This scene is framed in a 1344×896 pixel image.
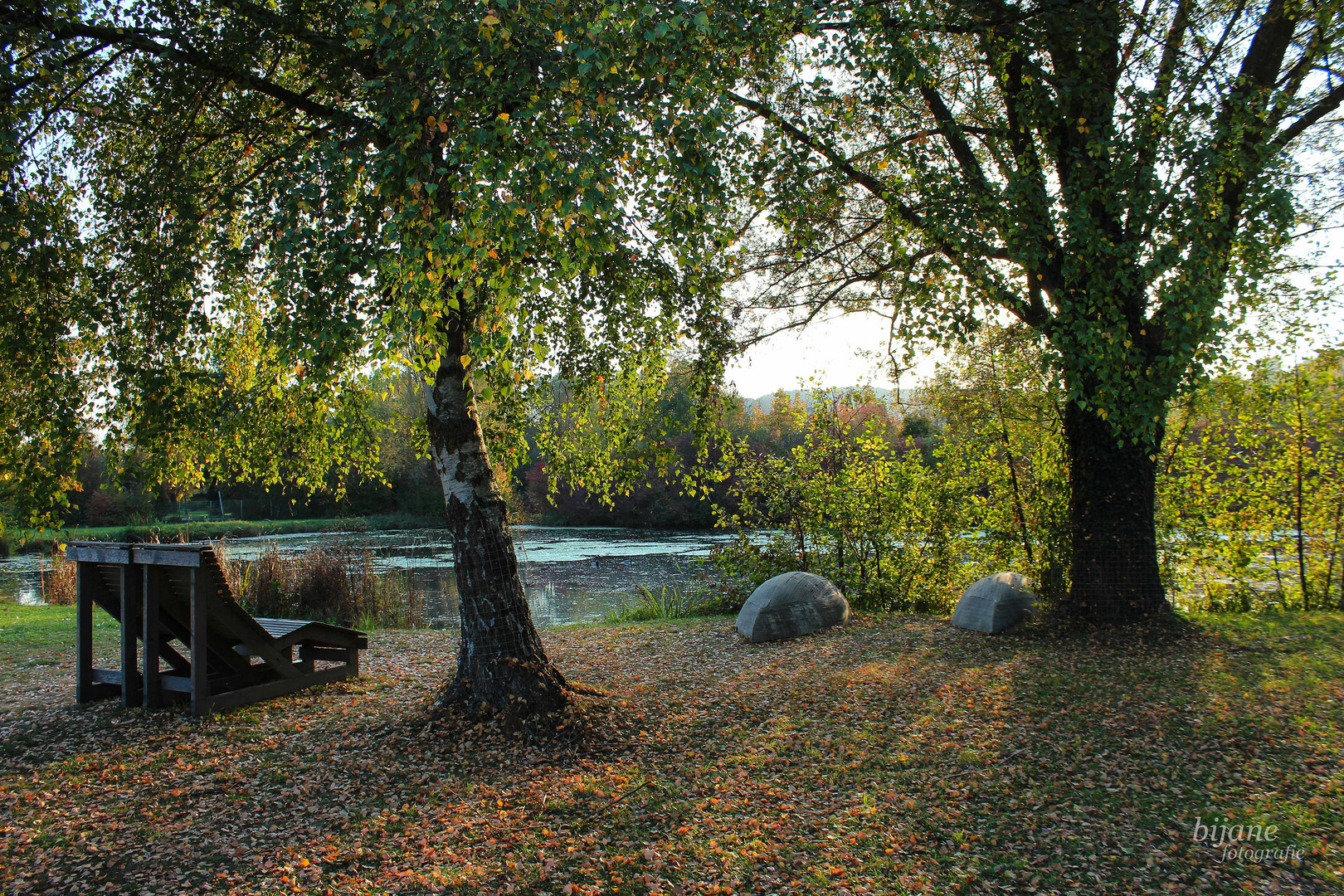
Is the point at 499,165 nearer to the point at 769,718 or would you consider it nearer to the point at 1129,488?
the point at 769,718

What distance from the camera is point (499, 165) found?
9.30 feet

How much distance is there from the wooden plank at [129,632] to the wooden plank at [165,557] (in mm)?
208

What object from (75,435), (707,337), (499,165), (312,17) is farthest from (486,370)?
(312,17)

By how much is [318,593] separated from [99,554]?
5.82 metres

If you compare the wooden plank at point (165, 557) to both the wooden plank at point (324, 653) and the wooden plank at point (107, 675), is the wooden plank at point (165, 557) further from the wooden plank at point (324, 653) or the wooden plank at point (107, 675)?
the wooden plank at point (324, 653)

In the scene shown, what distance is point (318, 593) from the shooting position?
1031 centimetres

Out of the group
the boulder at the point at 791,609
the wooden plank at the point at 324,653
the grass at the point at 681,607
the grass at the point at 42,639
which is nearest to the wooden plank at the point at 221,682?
the wooden plank at the point at 324,653

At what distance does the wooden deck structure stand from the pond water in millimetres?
4825

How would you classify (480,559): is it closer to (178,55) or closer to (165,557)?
(165,557)

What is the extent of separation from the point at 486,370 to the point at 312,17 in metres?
2.64

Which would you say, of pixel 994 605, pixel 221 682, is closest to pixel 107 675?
pixel 221 682

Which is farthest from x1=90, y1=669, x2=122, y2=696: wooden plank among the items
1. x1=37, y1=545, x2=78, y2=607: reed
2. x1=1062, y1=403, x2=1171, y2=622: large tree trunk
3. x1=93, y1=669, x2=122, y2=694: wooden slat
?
x1=37, y1=545, x2=78, y2=607: reed

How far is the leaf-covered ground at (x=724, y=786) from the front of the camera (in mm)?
2902

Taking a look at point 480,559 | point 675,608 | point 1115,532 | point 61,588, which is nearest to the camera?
point 480,559
